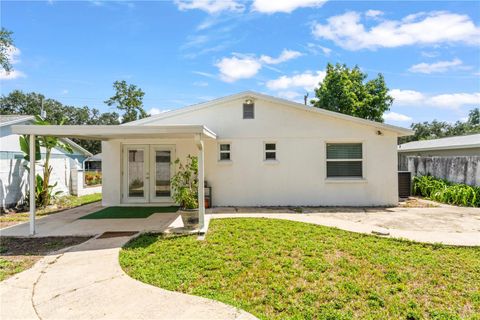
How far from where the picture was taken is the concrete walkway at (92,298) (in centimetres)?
356

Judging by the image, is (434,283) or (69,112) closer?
(434,283)

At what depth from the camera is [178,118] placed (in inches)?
444

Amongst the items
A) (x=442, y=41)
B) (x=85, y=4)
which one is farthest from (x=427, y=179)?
(x=85, y=4)

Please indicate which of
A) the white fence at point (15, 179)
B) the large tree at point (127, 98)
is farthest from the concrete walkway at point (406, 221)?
the large tree at point (127, 98)

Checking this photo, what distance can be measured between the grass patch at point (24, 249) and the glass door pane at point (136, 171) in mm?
4697

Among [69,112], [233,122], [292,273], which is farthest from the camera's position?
[69,112]

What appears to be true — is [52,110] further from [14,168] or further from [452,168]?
[452,168]

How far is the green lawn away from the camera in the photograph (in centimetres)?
380

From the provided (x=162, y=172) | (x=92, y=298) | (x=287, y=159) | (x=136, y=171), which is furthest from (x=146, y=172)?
(x=92, y=298)

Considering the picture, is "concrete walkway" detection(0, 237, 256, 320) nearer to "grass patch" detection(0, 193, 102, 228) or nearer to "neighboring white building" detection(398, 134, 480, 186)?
"grass patch" detection(0, 193, 102, 228)

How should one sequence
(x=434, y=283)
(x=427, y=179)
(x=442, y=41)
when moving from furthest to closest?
(x=427, y=179), (x=442, y=41), (x=434, y=283)

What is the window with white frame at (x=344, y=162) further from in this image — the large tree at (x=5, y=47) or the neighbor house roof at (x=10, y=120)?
the large tree at (x=5, y=47)

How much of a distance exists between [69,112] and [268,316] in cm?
6310

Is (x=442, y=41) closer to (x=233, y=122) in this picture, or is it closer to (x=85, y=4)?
(x=233, y=122)
